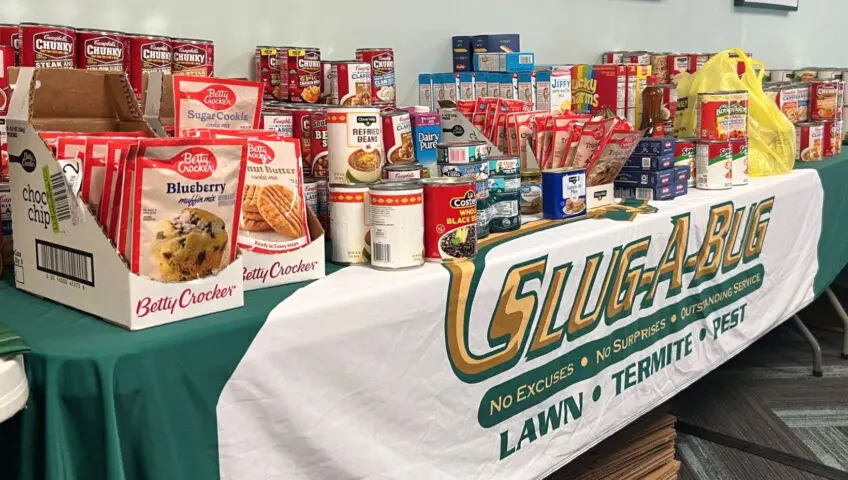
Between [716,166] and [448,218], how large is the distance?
1168 mm

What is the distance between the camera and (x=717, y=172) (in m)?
2.28

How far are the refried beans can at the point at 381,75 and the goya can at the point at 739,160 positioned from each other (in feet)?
3.35

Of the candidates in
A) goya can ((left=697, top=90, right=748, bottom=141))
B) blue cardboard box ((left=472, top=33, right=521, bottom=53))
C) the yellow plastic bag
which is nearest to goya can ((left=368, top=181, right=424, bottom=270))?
blue cardboard box ((left=472, top=33, right=521, bottom=53))

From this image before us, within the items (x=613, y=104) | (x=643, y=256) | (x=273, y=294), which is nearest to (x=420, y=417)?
(x=273, y=294)

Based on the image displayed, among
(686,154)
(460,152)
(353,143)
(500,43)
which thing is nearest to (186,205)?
(353,143)

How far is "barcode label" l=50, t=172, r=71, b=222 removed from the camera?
1085 mm

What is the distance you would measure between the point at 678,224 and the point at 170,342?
1342mm

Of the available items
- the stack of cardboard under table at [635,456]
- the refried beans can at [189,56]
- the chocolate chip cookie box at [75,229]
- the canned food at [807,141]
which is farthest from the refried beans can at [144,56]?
the canned food at [807,141]

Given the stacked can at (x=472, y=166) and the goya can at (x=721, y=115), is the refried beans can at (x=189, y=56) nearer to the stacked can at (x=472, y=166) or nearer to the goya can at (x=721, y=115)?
the stacked can at (x=472, y=166)

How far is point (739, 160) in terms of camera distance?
2.34 meters

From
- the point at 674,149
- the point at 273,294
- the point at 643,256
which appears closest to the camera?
the point at 273,294

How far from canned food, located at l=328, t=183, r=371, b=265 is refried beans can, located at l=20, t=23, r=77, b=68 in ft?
1.69

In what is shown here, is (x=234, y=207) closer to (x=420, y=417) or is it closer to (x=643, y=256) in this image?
(x=420, y=417)

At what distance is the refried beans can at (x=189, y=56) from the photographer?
5.16 feet
